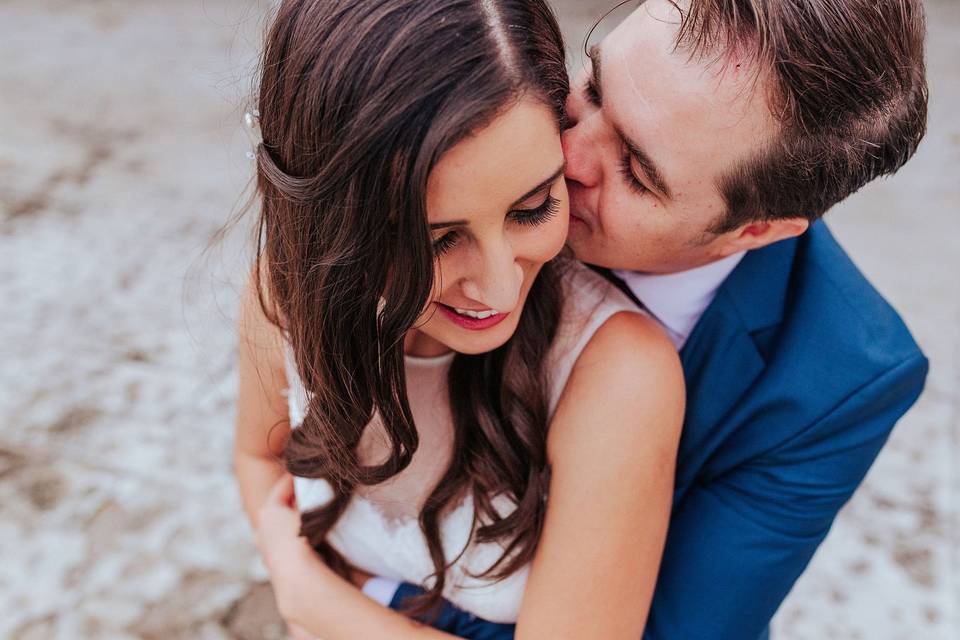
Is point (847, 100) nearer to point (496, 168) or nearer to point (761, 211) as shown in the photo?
point (761, 211)

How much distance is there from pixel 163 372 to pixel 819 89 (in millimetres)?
2282

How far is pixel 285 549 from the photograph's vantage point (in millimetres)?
1693

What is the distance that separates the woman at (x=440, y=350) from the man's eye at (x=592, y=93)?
25cm

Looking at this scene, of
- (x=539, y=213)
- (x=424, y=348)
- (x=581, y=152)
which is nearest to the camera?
(x=539, y=213)

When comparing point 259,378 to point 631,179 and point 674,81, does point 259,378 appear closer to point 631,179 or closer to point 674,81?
point 631,179

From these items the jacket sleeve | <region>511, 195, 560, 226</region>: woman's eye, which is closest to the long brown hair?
<region>511, 195, 560, 226</region>: woman's eye

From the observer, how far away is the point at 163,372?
3.03m

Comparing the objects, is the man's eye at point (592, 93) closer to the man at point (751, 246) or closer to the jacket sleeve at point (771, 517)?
the man at point (751, 246)

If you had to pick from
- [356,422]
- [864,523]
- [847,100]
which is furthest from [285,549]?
[864,523]

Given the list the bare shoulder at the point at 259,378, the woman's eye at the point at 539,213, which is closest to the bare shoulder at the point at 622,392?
the woman's eye at the point at 539,213

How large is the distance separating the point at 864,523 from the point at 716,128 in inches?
64.5

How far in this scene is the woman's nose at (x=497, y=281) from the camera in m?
1.17

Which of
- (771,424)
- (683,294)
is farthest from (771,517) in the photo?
(683,294)

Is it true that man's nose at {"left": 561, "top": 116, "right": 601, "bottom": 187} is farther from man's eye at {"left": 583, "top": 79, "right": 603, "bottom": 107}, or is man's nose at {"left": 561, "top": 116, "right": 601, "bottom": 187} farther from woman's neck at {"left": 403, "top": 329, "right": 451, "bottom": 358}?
woman's neck at {"left": 403, "top": 329, "right": 451, "bottom": 358}
